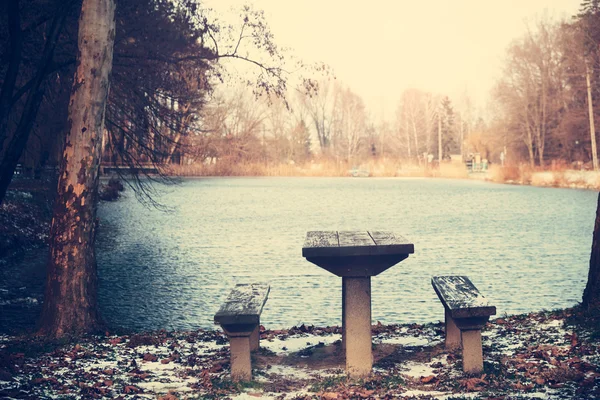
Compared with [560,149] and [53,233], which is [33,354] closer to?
[53,233]

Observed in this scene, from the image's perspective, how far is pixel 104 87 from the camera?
694 cm

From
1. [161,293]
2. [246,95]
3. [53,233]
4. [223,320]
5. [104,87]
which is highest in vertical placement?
[246,95]

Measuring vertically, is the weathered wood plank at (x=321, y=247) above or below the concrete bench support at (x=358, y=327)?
above

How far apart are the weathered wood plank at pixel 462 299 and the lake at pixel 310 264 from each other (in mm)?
3488

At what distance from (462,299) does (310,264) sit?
996cm

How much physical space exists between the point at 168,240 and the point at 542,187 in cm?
3337

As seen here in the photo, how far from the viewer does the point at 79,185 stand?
674 centimetres

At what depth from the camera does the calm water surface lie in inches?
425

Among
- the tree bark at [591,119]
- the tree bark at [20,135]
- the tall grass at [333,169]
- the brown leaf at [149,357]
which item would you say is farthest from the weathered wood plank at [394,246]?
the tall grass at [333,169]

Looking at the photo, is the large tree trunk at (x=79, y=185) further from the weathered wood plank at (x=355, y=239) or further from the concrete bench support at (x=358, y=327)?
the concrete bench support at (x=358, y=327)

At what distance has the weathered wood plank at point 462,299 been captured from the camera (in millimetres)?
5285

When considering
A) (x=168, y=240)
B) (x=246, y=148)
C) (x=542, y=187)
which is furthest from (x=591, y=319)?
(x=246, y=148)

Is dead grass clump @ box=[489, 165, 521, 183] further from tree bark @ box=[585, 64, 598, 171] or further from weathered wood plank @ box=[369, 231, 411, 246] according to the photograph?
weathered wood plank @ box=[369, 231, 411, 246]

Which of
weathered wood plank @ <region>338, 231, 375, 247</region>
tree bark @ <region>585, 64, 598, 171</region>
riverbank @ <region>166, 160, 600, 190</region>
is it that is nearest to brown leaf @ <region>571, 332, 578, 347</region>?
weathered wood plank @ <region>338, 231, 375, 247</region>
